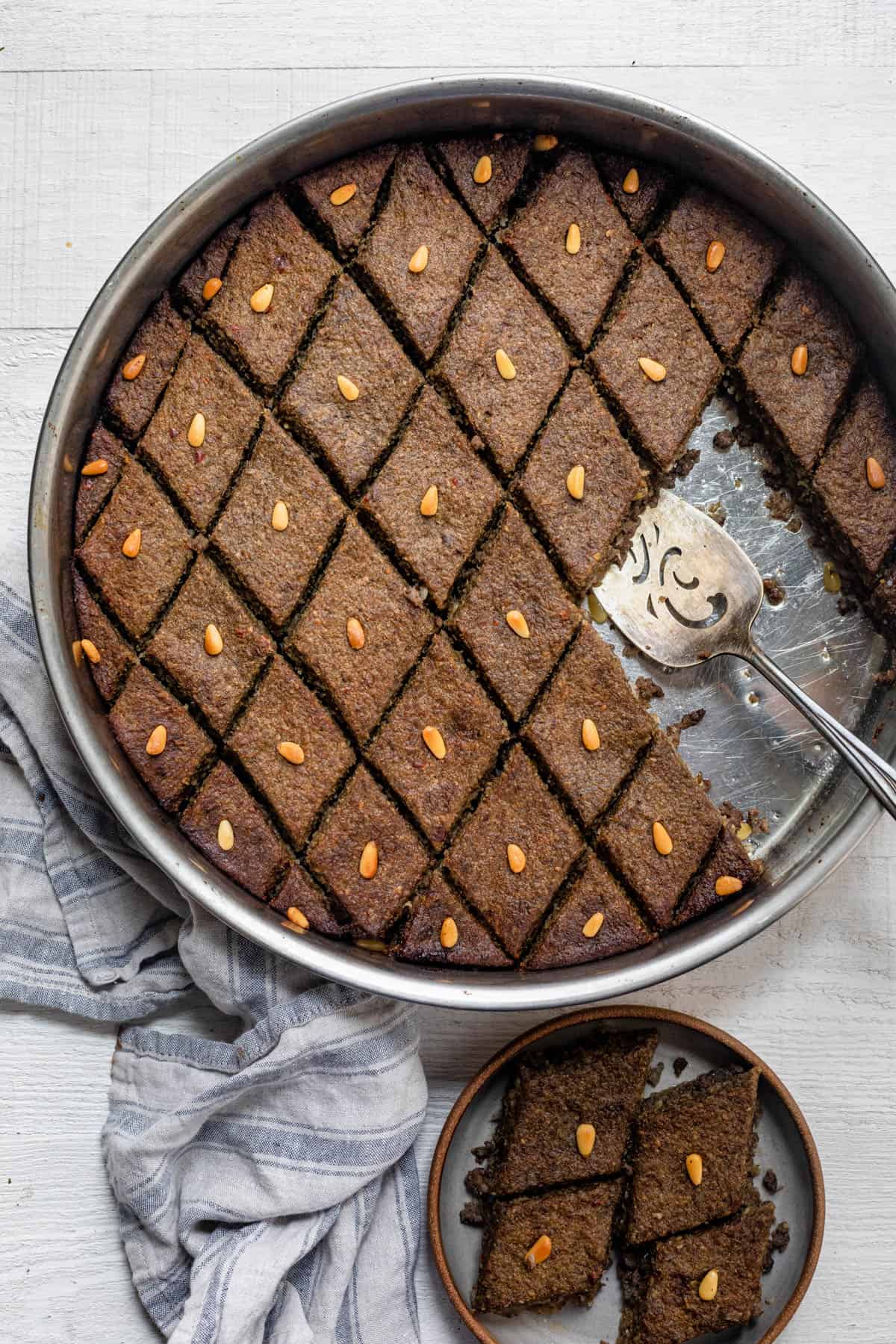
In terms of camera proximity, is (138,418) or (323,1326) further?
(323,1326)

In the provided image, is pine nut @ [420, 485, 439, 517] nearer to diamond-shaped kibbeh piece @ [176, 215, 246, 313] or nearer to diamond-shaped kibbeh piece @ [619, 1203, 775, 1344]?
diamond-shaped kibbeh piece @ [176, 215, 246, 313]

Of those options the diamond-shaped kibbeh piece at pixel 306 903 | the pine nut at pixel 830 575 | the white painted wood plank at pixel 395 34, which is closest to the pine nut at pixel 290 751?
the diamond-shaped kibbeh piece at pixel 306 903

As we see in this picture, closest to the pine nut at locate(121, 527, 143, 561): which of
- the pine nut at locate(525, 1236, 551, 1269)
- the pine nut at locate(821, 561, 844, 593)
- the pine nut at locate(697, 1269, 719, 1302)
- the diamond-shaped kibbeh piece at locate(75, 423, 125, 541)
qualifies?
the diamond-shaped kibbeh piece at locate(75, 423, 125, 541)

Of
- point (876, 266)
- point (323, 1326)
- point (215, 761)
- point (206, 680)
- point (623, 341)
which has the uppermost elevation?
point (876, 266)

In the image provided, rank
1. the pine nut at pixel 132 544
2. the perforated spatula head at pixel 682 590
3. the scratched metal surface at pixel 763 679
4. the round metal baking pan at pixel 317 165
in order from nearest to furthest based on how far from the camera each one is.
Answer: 1. the round metal baking pan at pixel 317 165
2. the pine nut at pixel 132 544
3. the perforated spatula head at pixel 682 590
4. the scratched metal surface at pixel 763 679

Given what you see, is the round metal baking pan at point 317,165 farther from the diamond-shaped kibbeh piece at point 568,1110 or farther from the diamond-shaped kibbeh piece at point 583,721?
the diamond-shaped kibbeh piece at point 583,721

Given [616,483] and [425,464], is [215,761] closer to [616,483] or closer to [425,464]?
[425,464]

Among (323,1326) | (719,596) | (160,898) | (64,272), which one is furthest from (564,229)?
(323,1326)
